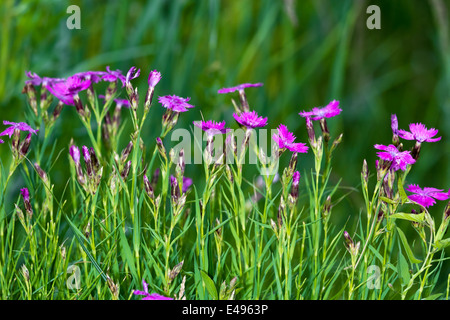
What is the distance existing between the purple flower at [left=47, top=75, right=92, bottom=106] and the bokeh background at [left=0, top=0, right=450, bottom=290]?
405 mm

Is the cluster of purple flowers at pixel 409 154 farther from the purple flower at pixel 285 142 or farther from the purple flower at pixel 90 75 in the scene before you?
the purple flower at pixel 90 75

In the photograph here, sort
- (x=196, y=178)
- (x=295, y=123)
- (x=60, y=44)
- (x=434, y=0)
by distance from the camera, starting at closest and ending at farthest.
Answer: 1. (x=434, y=0)
2. (x=196, y=178)
3. (x=60, y=44)
4. (x=295, y=123)

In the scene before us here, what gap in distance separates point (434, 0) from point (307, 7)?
0.87m

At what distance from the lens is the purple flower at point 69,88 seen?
664mm

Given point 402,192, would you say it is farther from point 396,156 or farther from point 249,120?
point 249,120

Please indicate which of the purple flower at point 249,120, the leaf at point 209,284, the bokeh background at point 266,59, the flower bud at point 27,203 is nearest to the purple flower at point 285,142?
the purple flower at point 249,120

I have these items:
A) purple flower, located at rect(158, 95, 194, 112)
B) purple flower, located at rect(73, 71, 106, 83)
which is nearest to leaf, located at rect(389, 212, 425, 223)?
purple flower, located at rect(158, 95, 194, 112)

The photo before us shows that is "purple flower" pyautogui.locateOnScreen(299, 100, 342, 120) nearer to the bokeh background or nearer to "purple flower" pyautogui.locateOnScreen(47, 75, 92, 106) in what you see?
"purple flower" pyautogui.locateOnScreen(47, 75, 92, 106)

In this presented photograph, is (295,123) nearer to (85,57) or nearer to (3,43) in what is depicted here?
(85,57)

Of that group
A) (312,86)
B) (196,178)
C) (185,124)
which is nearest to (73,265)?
(196,178)

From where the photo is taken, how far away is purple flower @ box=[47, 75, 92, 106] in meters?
0.66

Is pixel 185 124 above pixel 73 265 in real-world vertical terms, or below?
above

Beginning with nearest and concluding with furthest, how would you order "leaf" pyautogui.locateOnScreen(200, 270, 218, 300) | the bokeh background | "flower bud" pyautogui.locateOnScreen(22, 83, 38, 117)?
"leaf" pyautogui.locateOnScreen(200, 270, 218, 300), "flower bud" pyautogui.locateOnScreen(22, 83, 38, 117), the bokeh background

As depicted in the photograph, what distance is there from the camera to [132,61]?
1.56 meters
